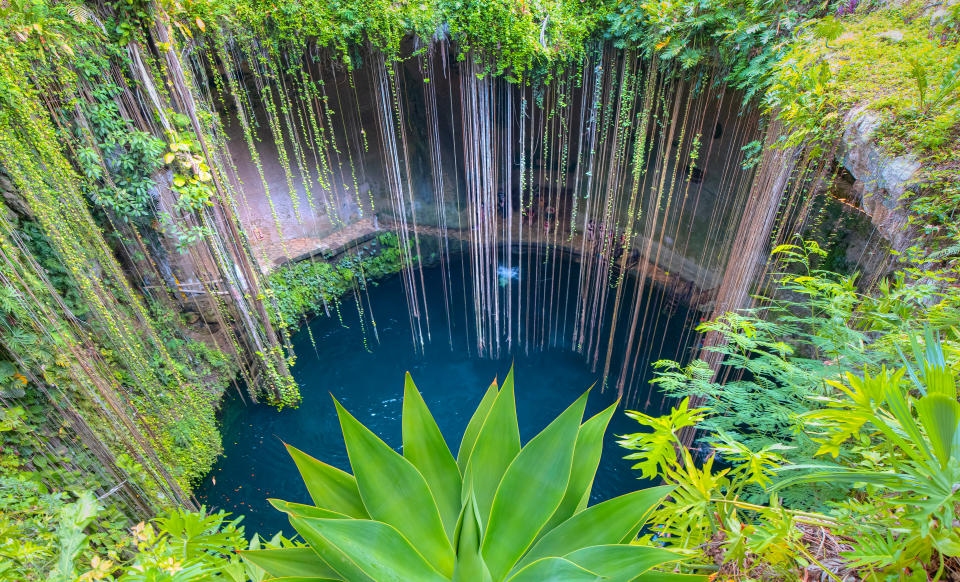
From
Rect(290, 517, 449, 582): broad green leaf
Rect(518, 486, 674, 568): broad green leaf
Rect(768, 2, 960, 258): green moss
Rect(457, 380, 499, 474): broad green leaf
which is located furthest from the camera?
Rect(768, 2, 960, 258): green moss

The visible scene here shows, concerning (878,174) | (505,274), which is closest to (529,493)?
(878,174)

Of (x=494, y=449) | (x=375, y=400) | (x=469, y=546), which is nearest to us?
(x=469, y=546)

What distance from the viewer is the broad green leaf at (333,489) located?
0.75 m

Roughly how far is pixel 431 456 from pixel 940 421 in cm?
74

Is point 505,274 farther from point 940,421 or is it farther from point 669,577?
point 940,421

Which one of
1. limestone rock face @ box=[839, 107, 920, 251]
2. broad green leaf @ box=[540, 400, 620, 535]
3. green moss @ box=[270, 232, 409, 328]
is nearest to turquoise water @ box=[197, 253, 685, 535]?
green moss @ box=[270, 232, 409, 328]

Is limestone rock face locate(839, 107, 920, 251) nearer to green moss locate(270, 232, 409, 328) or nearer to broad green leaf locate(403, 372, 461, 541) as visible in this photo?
broad green leaf locate(403, 372, 461, 541)

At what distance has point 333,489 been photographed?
30.8 inches

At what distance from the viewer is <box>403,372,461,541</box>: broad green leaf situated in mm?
812

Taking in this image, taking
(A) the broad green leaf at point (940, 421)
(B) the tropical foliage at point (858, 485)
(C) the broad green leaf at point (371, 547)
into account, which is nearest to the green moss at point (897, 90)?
(B) the tropical foliage at point (858, 485)

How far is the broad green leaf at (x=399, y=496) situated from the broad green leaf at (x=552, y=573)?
153 millimetres

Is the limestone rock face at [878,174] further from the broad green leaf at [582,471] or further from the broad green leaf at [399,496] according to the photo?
the broad green leaf at [399,496]

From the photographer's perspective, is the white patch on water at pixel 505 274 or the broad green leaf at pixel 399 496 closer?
the broad green leaf at pixel 399 496

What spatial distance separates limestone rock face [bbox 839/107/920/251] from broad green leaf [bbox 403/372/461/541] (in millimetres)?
1811
